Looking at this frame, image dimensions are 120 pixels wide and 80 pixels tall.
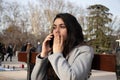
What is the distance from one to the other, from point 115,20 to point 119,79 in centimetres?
7617

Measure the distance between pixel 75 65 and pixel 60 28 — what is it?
1.36ft

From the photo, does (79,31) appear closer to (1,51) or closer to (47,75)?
(47,75)

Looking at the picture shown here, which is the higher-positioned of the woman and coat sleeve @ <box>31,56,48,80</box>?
the woman

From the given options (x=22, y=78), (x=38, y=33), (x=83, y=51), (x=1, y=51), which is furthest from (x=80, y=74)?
(x=38, y=33)

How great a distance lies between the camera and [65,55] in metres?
3.31

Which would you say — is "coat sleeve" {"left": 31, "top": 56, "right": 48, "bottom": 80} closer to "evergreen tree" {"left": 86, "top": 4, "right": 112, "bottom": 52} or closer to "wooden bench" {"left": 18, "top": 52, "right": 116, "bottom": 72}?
"wooden bench" {"left": 18, "top": 52, "right": 116, "bottom": 72}

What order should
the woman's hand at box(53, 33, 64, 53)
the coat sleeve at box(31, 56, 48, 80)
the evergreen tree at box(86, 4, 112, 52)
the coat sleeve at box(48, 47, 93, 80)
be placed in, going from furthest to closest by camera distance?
the evergreen tree at box(86, 4, 112, 52) < the coat sleeve at box(31, 56, 48, 80) < the woman's hand at box(53, 33, 64, 53) < the coat sleeve at box(48, 47, 93, 80)

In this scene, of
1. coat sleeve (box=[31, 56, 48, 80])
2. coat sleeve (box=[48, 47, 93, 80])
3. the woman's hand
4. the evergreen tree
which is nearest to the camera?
coat sleeve (box=[48, 47, 93, 80])

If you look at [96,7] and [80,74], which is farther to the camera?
[96,7]

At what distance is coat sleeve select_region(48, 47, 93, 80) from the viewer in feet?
10.00

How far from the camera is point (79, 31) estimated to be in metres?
3.33

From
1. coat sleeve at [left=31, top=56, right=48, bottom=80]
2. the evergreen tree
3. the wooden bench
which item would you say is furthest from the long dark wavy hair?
the evergreen tree

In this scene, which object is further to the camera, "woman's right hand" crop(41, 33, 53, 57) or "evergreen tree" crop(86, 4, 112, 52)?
"evergreen tree" crop(86, 4, 112, 52)

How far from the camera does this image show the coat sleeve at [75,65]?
305 centimetres
